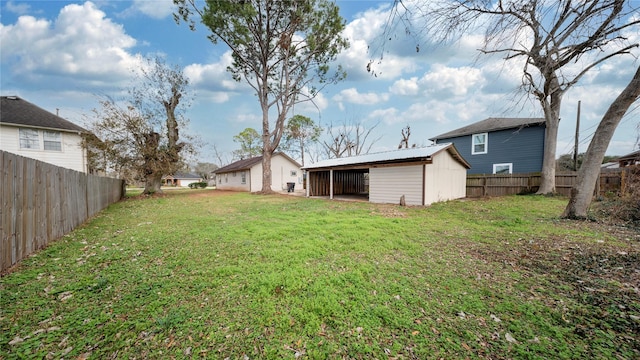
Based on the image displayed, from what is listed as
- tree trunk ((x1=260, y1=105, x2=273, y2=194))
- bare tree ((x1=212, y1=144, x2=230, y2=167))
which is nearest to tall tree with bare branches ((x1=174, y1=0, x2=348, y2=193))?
tree trunk ((x1=260, y1=105, x2=273, y2=194))

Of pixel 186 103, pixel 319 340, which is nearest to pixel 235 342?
pixel 319 340

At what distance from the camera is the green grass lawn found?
6.65 feet

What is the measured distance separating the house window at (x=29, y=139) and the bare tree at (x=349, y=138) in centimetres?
2656

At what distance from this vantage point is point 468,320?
237cm

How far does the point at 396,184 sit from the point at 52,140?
20.7 m

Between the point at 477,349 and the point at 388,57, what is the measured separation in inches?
145

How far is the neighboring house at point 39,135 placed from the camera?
12828 millimetres

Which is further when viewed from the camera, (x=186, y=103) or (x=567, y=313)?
(x=186, y=103)

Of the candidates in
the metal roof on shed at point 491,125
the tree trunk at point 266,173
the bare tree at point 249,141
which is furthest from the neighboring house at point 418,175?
the bare tree at point 249,141

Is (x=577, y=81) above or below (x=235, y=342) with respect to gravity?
above

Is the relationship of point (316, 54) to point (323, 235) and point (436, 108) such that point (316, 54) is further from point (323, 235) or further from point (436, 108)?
point (323, 235)

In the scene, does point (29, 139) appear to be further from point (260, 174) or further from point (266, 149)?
point (260, 174)

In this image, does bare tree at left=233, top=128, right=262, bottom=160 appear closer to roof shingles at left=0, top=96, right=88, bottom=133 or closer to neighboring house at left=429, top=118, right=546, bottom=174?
roof shingles at left=0, top=96, right=88, bottom=133

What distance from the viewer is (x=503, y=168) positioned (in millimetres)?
15969
